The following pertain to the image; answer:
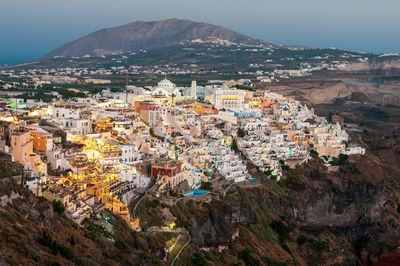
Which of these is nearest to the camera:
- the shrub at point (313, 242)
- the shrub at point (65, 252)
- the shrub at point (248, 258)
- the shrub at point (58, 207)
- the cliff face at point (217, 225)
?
the shrub at point (65, 252)

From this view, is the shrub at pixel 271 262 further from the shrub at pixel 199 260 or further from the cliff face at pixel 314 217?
the shrub at pixel 199 260

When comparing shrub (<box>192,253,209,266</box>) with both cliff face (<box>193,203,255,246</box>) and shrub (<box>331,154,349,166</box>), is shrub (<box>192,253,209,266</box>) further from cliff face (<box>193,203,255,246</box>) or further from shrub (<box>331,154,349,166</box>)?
shrub (<box>331,154,349,166</box>)

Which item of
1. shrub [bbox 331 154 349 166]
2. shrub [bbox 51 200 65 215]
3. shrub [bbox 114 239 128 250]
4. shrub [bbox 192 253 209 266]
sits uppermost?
shrub [bbox 51 200 65 215]

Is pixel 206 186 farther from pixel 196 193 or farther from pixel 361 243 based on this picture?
pixel 361 243

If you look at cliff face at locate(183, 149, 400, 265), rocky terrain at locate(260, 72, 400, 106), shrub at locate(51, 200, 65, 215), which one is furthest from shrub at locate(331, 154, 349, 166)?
rocky terrain at locate(260, 72, 400, 106)

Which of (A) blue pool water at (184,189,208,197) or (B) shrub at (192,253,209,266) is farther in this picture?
(A) blue pool water at (184,189,208,197)

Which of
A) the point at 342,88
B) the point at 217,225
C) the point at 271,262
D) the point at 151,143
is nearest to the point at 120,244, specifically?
the point at 217,225

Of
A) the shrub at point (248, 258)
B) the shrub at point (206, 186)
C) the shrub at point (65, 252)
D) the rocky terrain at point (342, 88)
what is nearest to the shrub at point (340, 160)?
the shrub at point (206, 186)

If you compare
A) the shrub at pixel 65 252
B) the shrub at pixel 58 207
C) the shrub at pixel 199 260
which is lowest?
the shrub at pixel 199 260

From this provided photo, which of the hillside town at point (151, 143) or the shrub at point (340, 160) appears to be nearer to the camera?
the hillside town at point (151, 143)

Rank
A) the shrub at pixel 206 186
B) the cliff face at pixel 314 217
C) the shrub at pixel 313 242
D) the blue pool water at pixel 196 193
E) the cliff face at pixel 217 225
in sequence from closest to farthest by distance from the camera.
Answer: the cliff face at pixel 217 225 → the blue pool water at pixel 196 193 → the cliff face at pixel 314 217 → the shrub at pixel 206 186 → the shrub at pixel 313 242
